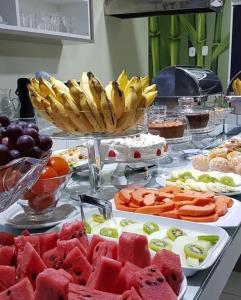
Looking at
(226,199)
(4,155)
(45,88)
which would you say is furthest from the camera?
(45,88)

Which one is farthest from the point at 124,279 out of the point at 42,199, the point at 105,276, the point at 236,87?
the point at 236,87

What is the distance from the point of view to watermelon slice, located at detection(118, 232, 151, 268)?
21.3 inches

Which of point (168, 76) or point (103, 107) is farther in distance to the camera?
point (168, 76)

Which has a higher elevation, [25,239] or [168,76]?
[168,76]

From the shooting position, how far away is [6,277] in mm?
504

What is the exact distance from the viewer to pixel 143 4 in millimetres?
2467

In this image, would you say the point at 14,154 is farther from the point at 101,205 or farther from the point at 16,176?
the point at 101,205

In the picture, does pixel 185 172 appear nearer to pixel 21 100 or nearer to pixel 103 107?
pixel 103 107

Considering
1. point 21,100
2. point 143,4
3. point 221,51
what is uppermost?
point 143,4

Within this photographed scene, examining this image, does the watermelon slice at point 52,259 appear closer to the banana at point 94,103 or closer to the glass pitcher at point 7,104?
the banana at point 94,103

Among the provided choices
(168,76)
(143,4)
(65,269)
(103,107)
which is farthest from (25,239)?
(143,4)

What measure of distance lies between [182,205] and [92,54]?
2.07 meters

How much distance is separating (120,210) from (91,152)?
0.67ft

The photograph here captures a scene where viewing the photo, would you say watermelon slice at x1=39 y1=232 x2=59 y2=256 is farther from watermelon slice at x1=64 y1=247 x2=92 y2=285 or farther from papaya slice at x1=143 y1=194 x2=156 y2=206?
papaya slice at x1=143 y1=194 x2=156 y2=206
